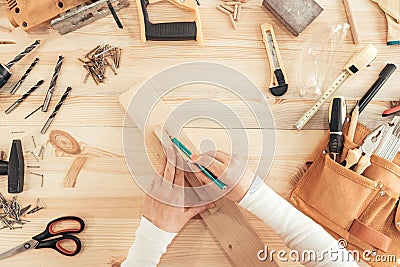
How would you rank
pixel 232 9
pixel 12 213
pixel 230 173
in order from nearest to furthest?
1. pixel 230 173
2. pixel 12 213
3. pixel 232 9

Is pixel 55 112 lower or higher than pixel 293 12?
lower

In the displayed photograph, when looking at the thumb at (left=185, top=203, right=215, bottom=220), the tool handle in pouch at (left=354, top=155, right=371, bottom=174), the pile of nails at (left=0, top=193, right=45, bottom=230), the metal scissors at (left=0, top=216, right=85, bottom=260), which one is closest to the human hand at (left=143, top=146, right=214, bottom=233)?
the thumb at (left=185, top=203, right=215, bottom=220)

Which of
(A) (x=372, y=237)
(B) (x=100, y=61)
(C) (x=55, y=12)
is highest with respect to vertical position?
(C) (x=55, y=12)

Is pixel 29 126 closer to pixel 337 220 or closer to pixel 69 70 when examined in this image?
pixel 69 70

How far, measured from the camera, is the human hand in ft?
Answer: 3.33

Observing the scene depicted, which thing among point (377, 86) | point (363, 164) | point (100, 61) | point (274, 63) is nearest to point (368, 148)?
point (363, 164)

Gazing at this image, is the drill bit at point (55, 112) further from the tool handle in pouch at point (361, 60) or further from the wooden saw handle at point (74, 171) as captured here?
the tool handle in pouch at point (361, 60)

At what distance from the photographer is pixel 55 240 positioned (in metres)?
1.09

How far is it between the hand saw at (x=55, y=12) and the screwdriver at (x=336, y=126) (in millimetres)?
574

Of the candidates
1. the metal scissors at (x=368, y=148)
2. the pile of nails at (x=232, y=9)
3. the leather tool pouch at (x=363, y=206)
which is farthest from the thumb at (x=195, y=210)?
the pile of nails at (x=232, y=9)

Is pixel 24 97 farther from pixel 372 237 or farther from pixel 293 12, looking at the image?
pixel 372 237

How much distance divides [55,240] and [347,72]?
79 cm

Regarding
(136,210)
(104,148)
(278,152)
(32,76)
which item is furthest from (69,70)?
(278,152)

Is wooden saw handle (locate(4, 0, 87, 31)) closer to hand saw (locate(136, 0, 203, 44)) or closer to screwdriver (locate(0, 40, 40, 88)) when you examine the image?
screwdriver (locate(0, 40, 40, 88))
